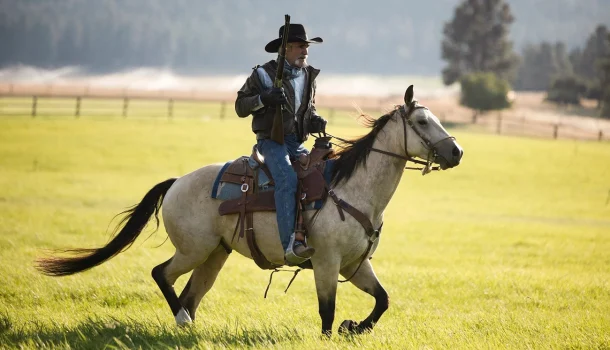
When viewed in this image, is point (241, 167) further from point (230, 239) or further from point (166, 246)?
point (166, 246)

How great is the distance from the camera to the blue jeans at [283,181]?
8.46 meters

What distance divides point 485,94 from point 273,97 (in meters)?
86.8

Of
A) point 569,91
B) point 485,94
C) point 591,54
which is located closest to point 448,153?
point 485,94

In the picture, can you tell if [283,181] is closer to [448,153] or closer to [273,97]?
[273,97]

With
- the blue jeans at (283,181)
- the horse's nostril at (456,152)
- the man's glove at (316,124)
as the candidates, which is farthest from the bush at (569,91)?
the blue jeans at (283,181)

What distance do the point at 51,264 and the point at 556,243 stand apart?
1429 centimetres

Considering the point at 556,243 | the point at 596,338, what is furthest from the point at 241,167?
the point at 556,243

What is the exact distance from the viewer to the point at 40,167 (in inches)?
1516

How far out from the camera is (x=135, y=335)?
27.4ft

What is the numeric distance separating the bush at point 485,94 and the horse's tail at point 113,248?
85378mm

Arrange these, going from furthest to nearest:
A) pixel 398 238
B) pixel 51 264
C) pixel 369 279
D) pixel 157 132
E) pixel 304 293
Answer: pixel 157 132 < pixel 398 238 < pixel 304 293 < pixel 51 264 < pixel 369 279

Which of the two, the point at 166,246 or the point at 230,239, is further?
the point at 166,246

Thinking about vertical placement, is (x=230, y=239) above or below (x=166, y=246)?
above

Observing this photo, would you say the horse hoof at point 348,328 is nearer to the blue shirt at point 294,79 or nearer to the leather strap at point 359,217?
the leather strap at point 359,217
